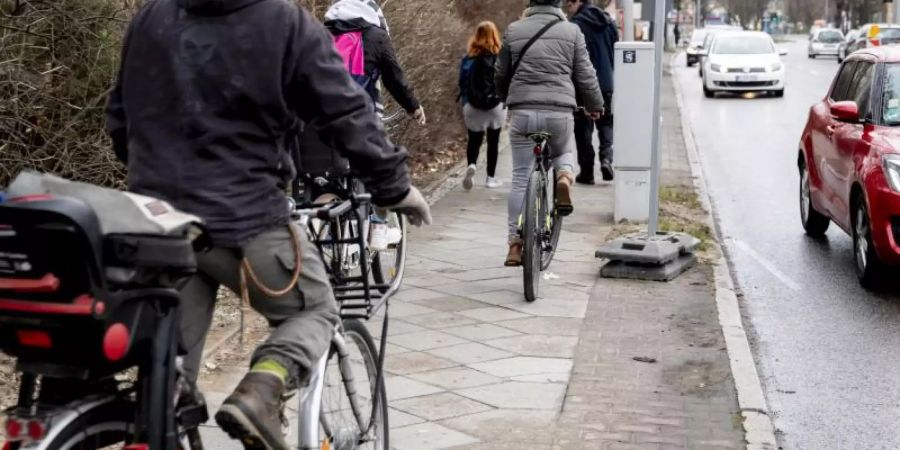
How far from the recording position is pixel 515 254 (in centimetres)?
843

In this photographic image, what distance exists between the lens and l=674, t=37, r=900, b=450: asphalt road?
19.7 ft

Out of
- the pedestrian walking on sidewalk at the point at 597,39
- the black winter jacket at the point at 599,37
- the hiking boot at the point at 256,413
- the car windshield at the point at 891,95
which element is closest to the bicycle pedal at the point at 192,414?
the hiking boot at the point at 256,413

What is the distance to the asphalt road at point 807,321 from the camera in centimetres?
601

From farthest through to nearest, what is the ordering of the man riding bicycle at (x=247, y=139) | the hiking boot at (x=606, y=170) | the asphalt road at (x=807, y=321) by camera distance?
the hiking boot at (x=606, y=170)
the asphalt road at (x=807, y=321)
the man riding bicycle at (x=247, y=139)

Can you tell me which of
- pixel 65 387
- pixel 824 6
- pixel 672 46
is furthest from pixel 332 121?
pixel 824 6

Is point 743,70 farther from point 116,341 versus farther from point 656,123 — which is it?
point 116,341

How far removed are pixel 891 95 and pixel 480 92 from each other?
15.2ft

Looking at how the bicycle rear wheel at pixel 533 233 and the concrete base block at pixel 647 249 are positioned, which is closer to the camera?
the bicycle rear wheel at pixel 533 233

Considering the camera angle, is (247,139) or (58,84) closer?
(247,139)

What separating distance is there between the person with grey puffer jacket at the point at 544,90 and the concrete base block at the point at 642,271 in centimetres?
62

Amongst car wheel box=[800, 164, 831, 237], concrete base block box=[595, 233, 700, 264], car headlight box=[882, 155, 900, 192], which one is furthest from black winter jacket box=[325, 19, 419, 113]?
car wheel box=[800, 164, 831, 237]

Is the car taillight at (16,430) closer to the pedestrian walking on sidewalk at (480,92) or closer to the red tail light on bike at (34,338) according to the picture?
the red tail light on bike at (34,338)

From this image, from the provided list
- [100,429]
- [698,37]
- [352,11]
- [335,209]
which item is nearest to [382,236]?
[335,209]

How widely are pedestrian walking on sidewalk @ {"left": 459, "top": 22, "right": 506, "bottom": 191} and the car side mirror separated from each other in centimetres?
416
